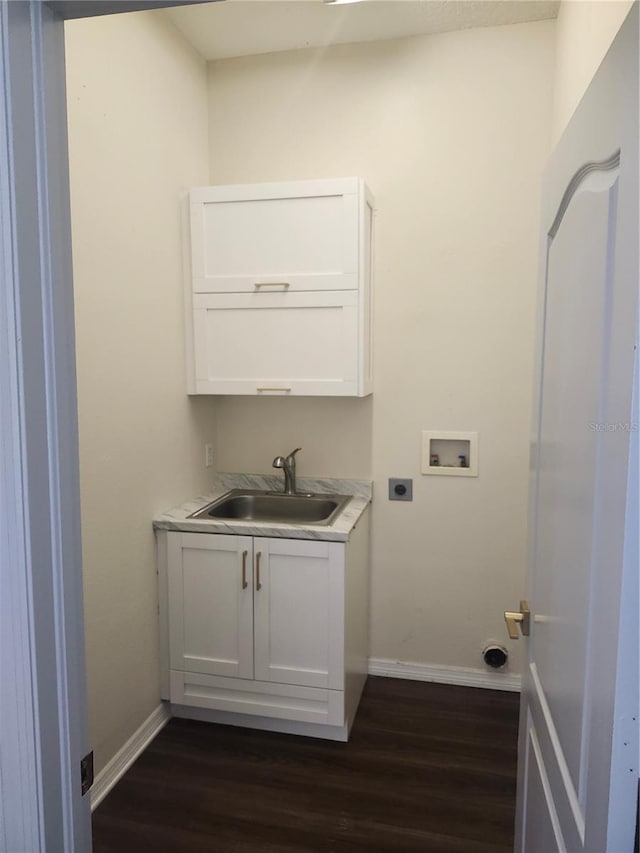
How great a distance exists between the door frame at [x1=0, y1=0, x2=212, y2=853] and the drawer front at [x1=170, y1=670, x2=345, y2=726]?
4.80 ft

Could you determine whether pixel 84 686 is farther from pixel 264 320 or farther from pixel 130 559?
pixel 264 320

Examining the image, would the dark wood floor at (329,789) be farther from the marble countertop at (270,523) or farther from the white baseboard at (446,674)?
the marble countertop at (270,523)

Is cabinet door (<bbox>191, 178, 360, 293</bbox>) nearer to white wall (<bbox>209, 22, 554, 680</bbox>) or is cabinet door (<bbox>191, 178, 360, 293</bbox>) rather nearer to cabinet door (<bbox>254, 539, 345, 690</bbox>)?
white wall (<bbox>209, 22, 554, 680</bbox>)

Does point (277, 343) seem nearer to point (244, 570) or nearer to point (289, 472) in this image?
point (289, 472)

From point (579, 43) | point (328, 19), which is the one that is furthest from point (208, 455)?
point (579, 43)

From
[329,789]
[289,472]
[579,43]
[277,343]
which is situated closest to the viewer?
[579,43]

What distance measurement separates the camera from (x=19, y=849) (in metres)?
0.86

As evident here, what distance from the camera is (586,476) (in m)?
0.86

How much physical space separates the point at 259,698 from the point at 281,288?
166cm

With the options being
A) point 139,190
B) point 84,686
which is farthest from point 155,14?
point 84,686

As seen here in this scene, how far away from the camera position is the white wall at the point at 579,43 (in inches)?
56.2

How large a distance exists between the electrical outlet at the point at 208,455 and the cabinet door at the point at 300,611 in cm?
68

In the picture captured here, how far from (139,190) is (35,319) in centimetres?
158

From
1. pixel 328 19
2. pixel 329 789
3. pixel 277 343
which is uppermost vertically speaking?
pixel 328 19
